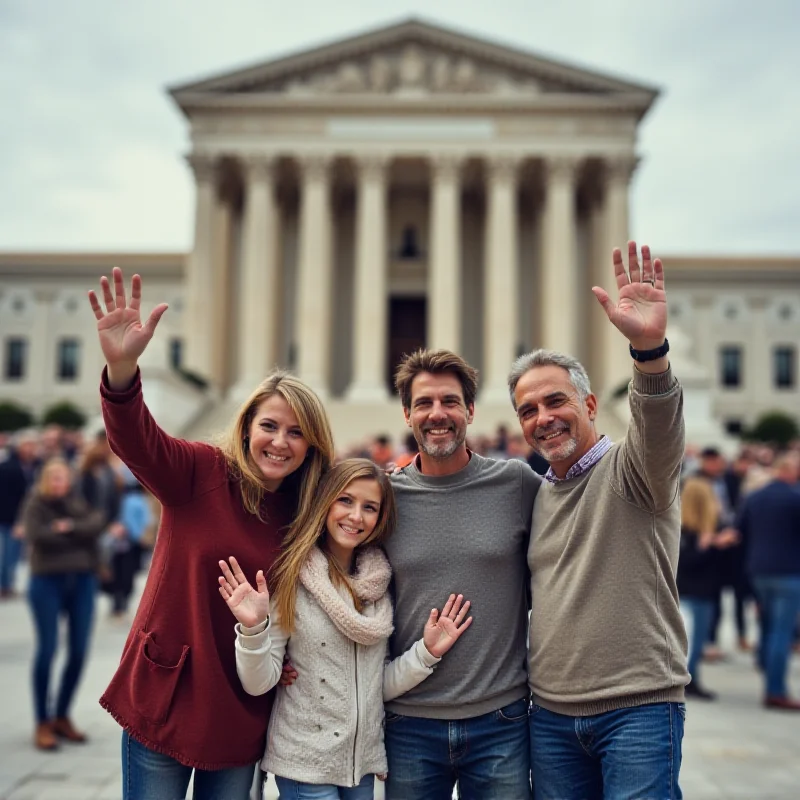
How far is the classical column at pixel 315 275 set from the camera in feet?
99.0

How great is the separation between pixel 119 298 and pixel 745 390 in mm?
50126

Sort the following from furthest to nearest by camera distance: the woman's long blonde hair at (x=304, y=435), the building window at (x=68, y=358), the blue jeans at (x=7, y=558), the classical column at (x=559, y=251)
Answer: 1. the building window at (x=68, y=358)
2. the classical column at (x=559, y=251)
3. the blue jeans at (x=7, y=558)
4. the woman's long blonde hair at (x=304, y=435)

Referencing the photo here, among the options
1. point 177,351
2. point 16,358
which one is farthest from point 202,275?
point 16,358

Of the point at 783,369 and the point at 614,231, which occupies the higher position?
the point at 614,231

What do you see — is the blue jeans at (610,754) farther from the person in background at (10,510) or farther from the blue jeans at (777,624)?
the person in background at (10,510)

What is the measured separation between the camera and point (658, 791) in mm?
2951

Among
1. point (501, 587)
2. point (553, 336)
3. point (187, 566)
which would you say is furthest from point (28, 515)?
point (553, 336)

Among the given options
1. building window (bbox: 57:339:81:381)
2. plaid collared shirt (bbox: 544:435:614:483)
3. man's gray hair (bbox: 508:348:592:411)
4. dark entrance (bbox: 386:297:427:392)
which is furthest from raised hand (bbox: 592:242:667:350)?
building window (bbox: 57:339:81:381)

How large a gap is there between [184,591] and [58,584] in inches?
160

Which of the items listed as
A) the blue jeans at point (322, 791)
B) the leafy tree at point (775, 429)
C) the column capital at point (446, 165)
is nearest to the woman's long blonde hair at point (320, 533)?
the blue jeans at point (322, 791)

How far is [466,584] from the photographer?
3.25m

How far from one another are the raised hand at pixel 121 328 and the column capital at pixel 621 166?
98.1ft

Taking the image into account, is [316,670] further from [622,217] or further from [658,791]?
[622,217]

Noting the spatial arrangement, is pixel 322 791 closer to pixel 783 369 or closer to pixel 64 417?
pixel 64 417
